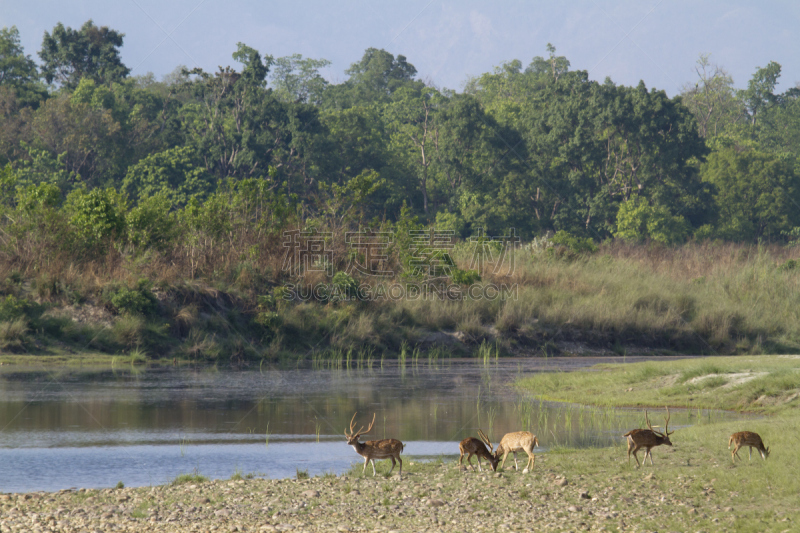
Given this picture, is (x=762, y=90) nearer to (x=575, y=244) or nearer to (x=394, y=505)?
(x=575, y=244)

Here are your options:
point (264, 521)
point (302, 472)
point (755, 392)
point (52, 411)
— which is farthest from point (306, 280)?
point (264, 521)

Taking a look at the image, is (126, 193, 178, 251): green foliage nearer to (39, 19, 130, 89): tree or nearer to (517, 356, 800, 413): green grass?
(517, 356, 800, 413): green grass

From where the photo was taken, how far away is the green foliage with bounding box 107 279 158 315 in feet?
82.3

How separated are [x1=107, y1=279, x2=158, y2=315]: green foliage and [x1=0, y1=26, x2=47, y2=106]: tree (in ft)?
106

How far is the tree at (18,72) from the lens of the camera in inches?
2084

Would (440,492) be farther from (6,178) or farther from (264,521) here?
(6,178)

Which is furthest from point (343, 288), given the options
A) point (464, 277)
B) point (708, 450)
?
point (708, 450)

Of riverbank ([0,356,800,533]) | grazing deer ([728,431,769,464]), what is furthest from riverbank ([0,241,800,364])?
grazing deer ([728,431,769,464])

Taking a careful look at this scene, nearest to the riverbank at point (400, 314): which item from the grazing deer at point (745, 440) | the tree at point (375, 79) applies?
the grazing deer at point (745, 440)

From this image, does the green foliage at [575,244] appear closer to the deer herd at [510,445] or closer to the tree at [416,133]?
the tree at [416,133]

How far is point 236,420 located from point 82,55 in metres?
50.3

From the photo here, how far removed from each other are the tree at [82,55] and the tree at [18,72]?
1.25 metres

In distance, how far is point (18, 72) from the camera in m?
55.5

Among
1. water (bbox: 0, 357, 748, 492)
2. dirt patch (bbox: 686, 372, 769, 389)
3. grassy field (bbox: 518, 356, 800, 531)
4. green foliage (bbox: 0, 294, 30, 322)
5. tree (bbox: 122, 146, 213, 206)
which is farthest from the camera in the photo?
tree (bbox: 122, 146, 213, 206)
